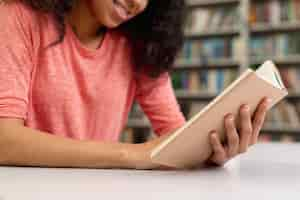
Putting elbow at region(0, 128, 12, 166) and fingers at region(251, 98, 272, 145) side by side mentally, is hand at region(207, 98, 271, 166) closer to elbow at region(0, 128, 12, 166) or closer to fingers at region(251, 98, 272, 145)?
fingers at region(251, 98, 272, 145)

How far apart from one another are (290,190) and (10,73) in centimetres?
50

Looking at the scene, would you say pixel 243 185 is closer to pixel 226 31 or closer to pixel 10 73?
pixel 10 73

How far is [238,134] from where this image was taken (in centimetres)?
68

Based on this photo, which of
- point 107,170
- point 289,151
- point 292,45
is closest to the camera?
point 107,170

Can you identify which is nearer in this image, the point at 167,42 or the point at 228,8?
the point at 167,42

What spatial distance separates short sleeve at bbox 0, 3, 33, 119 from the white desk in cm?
12

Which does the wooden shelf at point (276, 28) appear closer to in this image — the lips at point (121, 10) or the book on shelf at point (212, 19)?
the book on shelf at point (212, 19)

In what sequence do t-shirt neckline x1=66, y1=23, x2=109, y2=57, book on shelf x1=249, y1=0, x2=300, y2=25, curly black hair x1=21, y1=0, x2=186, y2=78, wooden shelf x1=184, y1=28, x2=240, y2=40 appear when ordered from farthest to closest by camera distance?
wooden shelf x1=184, y1=28, x2=240, y2=40 < book on shelf x1=249, y1=0, x2=300, y2=25 < curly black hair x1=21, y1=0, x2=186, y2=78 < t-shirt neckline x1=66, y1=23, x2=109, y2=57

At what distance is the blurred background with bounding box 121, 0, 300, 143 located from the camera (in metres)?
3.12

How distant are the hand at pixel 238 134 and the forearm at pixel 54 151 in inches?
5.8

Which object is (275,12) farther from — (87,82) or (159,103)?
(87,82)

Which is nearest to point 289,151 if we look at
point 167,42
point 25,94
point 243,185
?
point 167,42

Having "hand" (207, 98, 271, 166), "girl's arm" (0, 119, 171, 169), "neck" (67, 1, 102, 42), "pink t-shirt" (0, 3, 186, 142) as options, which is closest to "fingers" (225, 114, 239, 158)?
"hand" (207, 98, 271, 166)

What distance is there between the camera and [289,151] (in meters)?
1.04
